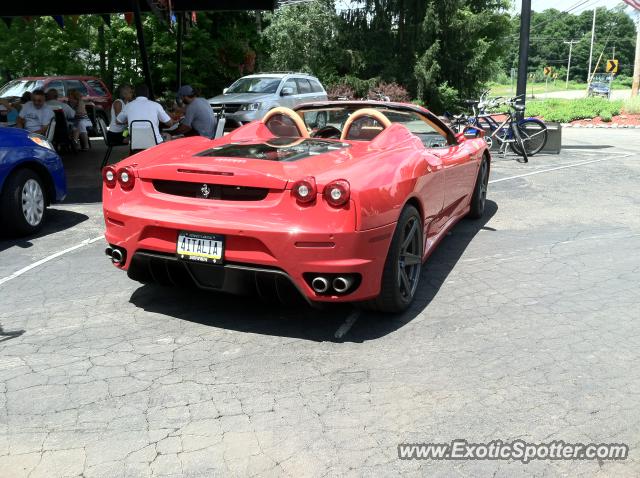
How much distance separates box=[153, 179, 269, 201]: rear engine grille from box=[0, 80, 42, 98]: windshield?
50.8 feet

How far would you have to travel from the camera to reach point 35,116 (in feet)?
37.7

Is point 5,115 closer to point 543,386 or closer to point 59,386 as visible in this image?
point 59,386

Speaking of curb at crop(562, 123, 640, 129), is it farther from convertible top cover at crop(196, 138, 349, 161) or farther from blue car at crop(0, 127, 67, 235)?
convertible top cover at crop(196, 138, 349, 161)

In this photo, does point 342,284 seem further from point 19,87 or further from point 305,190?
point 19,87

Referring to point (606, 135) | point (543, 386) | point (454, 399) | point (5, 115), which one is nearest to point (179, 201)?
point (454, 399)

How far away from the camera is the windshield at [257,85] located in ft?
59.5

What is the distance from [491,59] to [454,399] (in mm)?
37333

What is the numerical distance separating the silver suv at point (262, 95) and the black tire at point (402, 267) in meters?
12.3

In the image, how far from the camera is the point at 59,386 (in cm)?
344

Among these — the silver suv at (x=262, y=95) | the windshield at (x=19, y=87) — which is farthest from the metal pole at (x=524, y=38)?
the windshield at (x=19, y=87)

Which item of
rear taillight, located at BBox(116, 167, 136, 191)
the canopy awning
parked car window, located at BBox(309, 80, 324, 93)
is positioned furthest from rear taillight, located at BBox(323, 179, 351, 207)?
parked car window, located at BBox(309, 80, 324, 93)

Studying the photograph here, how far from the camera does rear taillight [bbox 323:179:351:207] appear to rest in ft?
12.3

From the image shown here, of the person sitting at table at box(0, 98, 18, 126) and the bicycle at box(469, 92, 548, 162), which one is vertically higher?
the person sitting at table at box(0, 98, 18, 126)

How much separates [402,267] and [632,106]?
24758 millimetres
